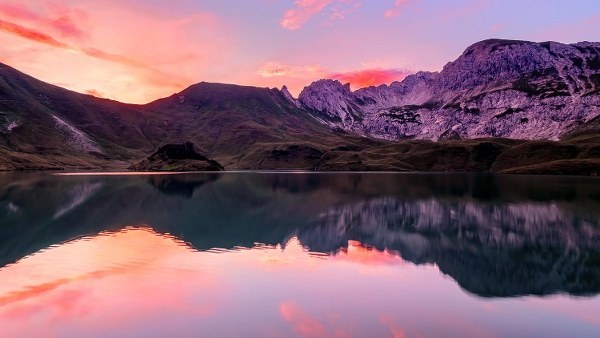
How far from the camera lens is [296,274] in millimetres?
43438

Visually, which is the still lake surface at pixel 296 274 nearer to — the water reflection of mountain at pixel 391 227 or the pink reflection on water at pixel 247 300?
the pink reflection on water at pixel 247 300

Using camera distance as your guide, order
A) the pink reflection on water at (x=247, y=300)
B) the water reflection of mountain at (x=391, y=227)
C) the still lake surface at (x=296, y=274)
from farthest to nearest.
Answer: the water reflection of mountain at (x=391, y=227) < the still lake surface at (x=296, y=274) < the pink reflection on water at (x=247, y=300)

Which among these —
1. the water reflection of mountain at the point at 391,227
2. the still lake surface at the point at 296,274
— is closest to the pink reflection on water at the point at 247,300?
the still lake surface at the point at 296,274

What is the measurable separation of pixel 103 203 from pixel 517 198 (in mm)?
112500

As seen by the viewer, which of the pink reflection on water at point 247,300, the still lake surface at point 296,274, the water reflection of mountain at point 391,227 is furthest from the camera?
the water reflection of mountain at point 391,227

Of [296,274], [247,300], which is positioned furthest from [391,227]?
[247,300]

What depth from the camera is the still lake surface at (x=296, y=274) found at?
29.1 meters

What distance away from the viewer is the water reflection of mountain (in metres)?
47.5

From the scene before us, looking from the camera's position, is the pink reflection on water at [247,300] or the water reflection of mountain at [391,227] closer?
the pink reflection on water at [247,300]

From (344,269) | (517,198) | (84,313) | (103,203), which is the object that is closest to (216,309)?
(84,313)

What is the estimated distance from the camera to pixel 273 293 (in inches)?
1427

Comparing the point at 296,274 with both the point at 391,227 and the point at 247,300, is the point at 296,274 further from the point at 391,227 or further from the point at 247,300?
the point at 391,227

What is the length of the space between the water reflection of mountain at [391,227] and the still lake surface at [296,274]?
0.41 meters

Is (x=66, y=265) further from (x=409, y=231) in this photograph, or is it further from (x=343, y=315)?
(x=409, y=231)
